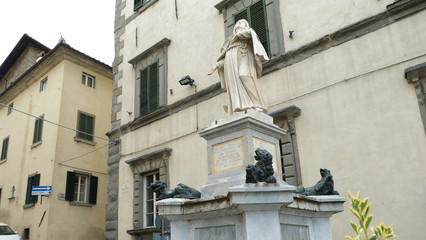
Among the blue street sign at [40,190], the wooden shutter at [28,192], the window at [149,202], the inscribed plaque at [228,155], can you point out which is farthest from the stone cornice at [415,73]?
the wooden shutter at [28,192]

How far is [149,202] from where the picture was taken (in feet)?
37.9

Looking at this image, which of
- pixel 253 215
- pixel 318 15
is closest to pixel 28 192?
pixel 318 15

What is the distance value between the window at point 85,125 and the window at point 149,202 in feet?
20.6

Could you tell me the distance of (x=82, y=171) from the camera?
645 inches

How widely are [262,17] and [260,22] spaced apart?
5.5 inches

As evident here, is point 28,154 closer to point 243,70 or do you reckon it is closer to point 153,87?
point 153,87

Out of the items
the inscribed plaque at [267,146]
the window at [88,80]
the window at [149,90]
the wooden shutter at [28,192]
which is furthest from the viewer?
the window at [88,80]

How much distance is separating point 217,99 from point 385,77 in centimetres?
443

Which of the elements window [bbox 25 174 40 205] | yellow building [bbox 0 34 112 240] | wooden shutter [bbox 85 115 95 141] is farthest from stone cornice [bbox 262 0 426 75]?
window [bbox 25 174 40 205]

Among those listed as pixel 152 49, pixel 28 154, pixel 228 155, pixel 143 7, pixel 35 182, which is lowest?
pixel 228 155

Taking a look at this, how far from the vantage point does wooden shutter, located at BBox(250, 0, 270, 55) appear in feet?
32.6

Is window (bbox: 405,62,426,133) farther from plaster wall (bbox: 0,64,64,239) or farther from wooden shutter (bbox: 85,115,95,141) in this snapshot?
wooden shutter (bbox: 85,115,95,141)

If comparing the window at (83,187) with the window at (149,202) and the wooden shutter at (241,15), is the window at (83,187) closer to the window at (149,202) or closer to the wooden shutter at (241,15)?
the window at (149,202)

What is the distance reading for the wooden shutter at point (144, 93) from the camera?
12625 mm
